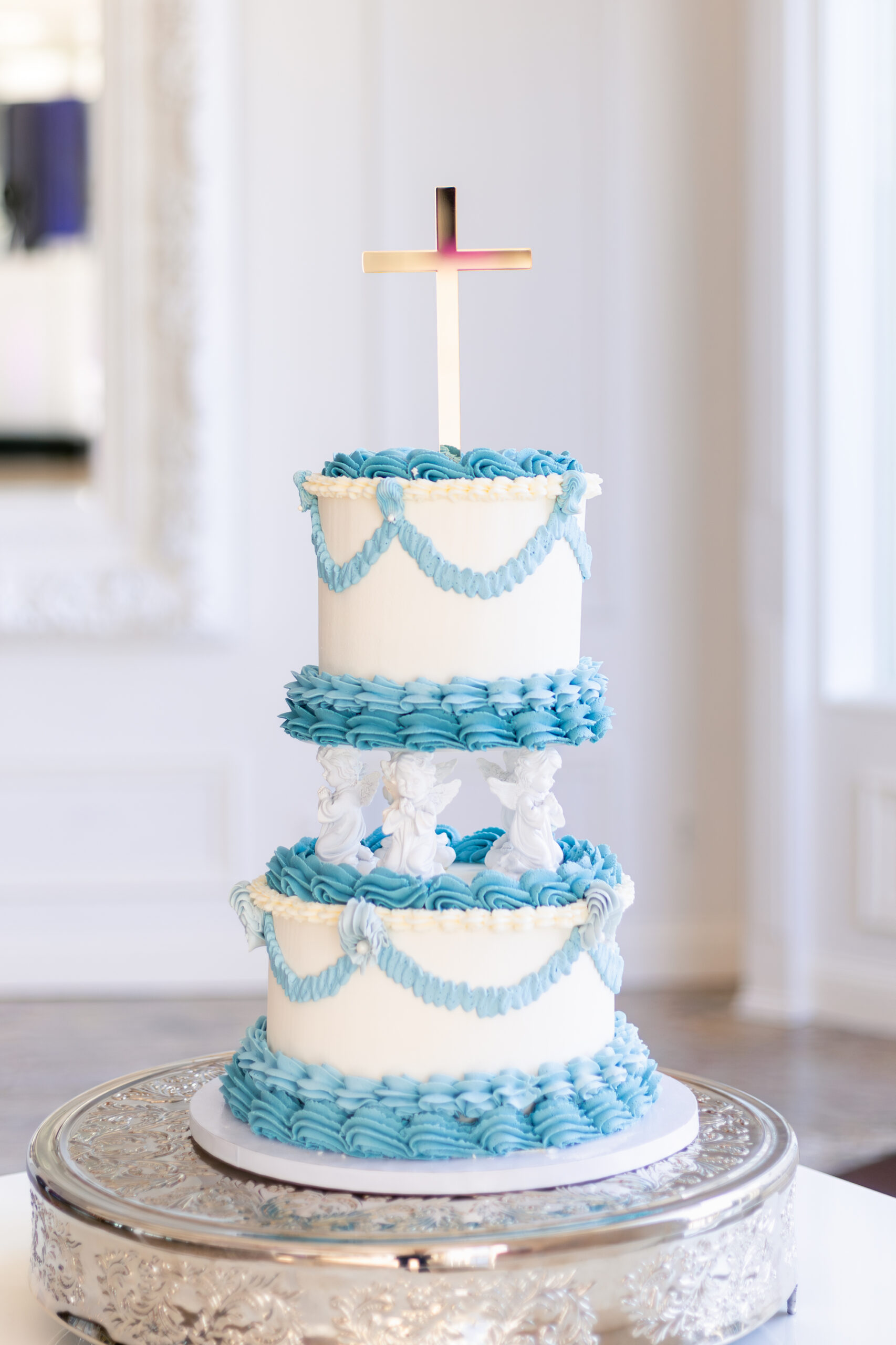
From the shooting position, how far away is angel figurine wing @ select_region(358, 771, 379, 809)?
7.47 ft

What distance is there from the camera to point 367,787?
2.29m

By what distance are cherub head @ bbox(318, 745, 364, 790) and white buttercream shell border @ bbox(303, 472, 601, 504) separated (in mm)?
363

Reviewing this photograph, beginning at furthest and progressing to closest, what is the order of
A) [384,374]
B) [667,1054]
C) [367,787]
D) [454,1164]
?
[384,374] < [667,1054] < [367,787] < [454,1164]

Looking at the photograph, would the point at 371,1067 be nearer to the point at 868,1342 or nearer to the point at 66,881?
the point at 868,1342

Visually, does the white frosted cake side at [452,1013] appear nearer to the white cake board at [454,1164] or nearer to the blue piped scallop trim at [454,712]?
the white cake board at [454,1164]

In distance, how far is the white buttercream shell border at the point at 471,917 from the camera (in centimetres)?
210

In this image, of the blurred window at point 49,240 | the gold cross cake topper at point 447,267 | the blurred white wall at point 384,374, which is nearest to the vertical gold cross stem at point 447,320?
the gold cross cake topper at point 447,267

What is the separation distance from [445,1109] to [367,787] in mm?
488

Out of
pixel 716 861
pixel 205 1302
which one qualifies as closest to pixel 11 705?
pixel 716 861

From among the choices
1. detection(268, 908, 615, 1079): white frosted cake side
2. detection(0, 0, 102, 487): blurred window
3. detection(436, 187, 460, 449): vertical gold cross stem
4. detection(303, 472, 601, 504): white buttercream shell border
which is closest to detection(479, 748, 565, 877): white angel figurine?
detection(268, 908, 615, 1079): white frosted cake side

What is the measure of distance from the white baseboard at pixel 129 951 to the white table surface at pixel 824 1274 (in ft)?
9.49

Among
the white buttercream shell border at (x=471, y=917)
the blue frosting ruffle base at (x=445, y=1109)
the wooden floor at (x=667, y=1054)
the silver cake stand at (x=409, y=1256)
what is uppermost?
the white buttercream shell border at (x=471, y=917)

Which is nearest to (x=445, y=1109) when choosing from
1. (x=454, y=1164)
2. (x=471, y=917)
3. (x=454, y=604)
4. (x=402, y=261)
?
(x=454, y=1164)

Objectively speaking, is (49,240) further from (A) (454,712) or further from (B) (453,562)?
(A) (454,712)
